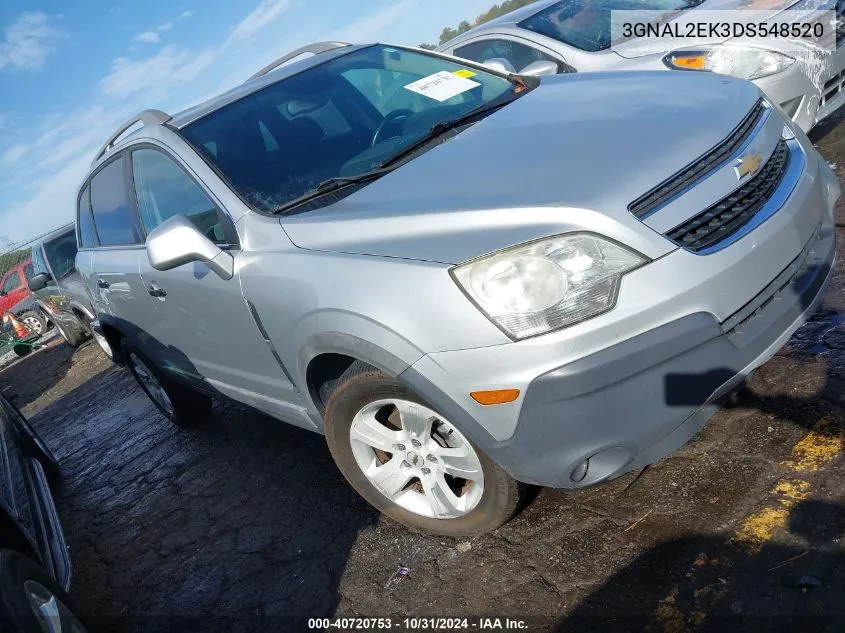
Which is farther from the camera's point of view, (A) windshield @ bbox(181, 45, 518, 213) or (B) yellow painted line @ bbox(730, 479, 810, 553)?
(A) windshield @ bbox(181, 45, 518, 213)

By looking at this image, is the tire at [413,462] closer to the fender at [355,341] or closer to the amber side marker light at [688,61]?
the fender at [355,341]

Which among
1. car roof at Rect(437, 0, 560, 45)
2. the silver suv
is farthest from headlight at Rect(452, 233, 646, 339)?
car roof at Rect(437, 0, 560, 45)

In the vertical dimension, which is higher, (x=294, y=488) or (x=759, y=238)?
(x=759, y=238)

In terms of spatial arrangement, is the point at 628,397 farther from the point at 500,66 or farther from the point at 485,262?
the point at 500,66

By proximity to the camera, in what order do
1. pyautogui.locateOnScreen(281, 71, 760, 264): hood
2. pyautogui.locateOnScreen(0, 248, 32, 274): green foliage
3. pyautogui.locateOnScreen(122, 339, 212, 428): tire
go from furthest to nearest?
pyautogui.locateOnScreen(0, 248, 32, 274): green foliage → pyautogui.locateOnScreen(122, 339, 212, 428): tire → pyautogui.locateOnScreen(281, 71, 760, 264): hood

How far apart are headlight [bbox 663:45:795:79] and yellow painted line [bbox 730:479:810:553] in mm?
3446

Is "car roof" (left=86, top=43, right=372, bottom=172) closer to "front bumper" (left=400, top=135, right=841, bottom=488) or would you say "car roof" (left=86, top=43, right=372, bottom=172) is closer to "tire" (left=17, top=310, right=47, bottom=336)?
"front bumper" (left=400, top=135, right=841, bottom=488)

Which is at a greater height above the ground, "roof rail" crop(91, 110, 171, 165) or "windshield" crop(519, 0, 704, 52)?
"roof rail" crop(91, 110, 171, 165)

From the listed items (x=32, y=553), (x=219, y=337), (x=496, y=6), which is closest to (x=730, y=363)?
(x=219, y=337)

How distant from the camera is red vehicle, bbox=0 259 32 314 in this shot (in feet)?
42.1

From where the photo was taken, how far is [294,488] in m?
3.66

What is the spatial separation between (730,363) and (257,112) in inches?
90.8

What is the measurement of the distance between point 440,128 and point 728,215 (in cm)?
126

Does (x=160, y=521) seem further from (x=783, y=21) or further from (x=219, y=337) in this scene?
(x=783, y=21)
